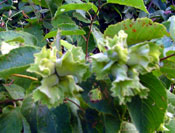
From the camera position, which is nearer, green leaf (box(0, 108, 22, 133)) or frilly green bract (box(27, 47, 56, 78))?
frilly green bract (box(27, 47, 56, 78))

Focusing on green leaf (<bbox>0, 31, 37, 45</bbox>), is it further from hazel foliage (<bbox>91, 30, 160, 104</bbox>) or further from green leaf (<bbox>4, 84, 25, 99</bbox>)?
hazel foliage (<bbox>91, 30, 160, 104</bbox>)

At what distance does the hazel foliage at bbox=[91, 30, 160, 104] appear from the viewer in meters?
0.54

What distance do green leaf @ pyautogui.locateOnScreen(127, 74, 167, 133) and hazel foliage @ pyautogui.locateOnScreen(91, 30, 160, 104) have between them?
6 cm

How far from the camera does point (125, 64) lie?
0.57 m

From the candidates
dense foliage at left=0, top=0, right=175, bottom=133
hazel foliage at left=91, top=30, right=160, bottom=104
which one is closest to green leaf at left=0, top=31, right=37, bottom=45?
dense foliage at left=0, top=0, right=175, bottom=133

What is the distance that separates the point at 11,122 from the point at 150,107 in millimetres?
489

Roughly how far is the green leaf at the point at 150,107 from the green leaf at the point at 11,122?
41 cm

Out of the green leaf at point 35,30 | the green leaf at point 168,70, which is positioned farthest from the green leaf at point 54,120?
the green leaf at point 35,30

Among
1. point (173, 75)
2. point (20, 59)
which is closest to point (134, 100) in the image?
point (173, 75)

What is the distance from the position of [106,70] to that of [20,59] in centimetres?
27

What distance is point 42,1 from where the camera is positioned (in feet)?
4.61

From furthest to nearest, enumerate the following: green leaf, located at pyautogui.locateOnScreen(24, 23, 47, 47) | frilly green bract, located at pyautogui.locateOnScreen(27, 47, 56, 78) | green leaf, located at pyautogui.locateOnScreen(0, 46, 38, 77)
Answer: green leaf, located at pyautogui.locateOnScreen(24, 23, 47, 47) < green leaf, located at pyautogui.locateOnScreen(0, 46, 38, 77) < frilly green bract, located at pyautogui.locateOnScreen(27, 47, 56, 78)

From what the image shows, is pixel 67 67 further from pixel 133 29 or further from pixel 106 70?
pixel 133 29

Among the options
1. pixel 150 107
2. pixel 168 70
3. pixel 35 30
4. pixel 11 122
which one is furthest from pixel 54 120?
pixel 35 30
